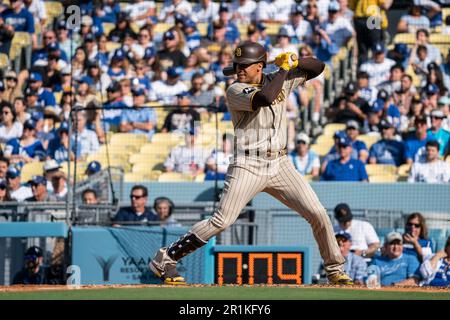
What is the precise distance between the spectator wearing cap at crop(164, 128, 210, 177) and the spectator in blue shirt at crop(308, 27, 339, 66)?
288 cm

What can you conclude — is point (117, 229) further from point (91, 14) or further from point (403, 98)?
point (91, 14)

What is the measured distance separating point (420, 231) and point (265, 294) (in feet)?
13.3

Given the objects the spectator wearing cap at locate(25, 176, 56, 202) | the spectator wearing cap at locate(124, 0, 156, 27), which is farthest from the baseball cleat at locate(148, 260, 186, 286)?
the spectator wearing cap at locate(124, 0, 156, 27)

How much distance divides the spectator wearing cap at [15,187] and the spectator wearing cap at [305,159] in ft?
10.7

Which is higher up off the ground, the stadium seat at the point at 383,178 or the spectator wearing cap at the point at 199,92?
the spectator wearing cap at the point at 199,92

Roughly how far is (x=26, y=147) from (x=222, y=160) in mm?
2832

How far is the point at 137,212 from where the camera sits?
40.9 feet

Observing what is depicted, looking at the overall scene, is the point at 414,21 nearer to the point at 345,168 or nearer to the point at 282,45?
the point at 282,45

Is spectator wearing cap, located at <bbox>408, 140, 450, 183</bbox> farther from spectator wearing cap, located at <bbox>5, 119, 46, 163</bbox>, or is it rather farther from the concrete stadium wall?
spectator wearing cap, located at <bbox>5, 119, 46, 163</bbox>

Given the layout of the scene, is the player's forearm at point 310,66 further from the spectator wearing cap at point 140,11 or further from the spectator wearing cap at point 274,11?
the spectator wearing cap at point 140,11

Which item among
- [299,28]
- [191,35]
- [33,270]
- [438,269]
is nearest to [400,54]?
[299,28]

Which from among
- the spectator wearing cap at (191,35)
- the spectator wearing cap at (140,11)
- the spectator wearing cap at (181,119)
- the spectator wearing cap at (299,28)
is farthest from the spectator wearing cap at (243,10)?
the spectator wearing cap at (181,119)

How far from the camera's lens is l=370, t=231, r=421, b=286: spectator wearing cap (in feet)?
38.0

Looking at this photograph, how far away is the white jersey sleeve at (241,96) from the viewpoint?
8367 mm
